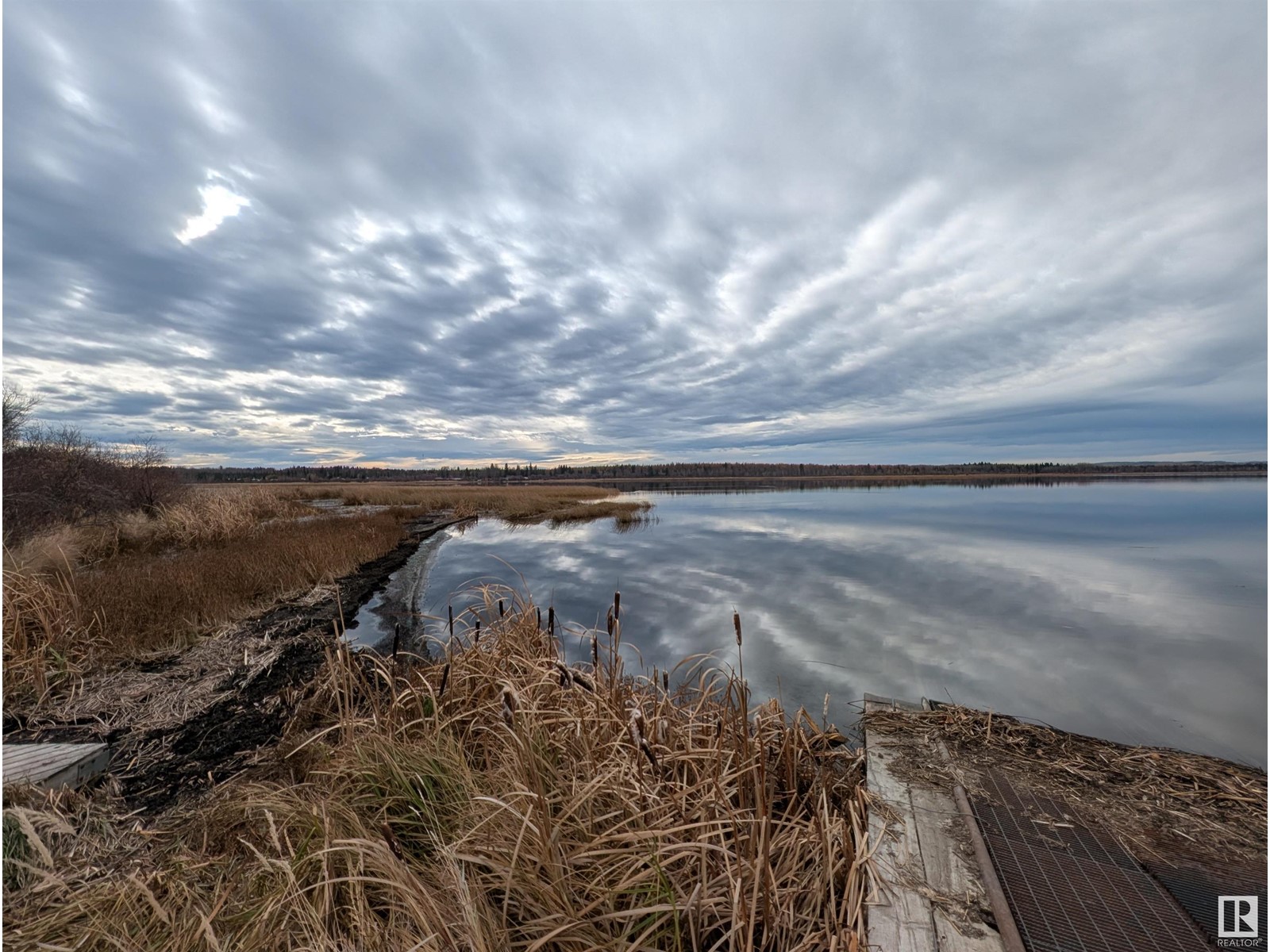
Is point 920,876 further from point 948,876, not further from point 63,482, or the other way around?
point 63,482

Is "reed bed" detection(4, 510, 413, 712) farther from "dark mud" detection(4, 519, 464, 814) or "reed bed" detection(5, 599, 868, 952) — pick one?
"reed bed" detection(5, 599, 868, 952)

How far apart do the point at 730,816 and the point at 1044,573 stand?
22.0 m

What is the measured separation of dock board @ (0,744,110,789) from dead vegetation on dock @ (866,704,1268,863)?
775 centimetres

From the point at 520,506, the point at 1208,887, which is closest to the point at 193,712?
the point at 1208,887

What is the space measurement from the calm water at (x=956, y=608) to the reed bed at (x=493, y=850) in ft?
8.71

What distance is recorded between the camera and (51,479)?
1566 cm

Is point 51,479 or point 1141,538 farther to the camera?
point 1141,538

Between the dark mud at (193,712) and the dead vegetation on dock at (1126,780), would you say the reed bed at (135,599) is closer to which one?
the dark mud at (193,712)

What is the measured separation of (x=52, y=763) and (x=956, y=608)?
694 inches

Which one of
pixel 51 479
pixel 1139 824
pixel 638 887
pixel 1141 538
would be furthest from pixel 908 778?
pixel 1141 538

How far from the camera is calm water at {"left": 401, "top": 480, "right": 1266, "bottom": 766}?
848 centimetres

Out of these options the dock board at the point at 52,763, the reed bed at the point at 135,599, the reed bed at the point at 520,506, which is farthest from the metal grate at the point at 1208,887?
the reed bed at the point at 520,506

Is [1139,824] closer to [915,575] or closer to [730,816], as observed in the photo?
[730,816]

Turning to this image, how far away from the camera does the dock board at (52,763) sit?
4395 millimetres
